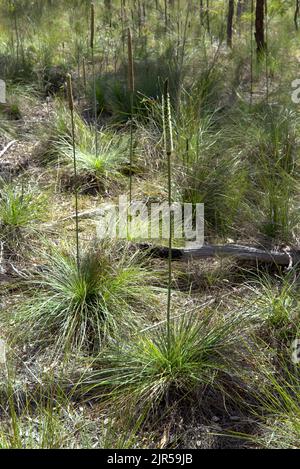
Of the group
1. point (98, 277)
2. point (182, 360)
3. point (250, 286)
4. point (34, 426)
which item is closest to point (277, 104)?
point (250, 286)

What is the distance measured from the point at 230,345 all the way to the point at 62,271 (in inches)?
40.8

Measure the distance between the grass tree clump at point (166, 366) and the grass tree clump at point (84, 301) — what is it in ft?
0.74

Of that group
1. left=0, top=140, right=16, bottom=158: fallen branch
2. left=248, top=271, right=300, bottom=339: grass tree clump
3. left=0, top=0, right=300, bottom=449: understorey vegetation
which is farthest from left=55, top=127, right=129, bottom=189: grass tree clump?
left=248, top=271, right=300, bottom=339: grass tree clump

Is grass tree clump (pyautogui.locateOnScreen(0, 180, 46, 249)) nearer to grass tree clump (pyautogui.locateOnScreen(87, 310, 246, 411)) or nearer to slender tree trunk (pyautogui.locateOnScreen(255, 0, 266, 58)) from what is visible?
grass tree clump (pyautogui.locateOnScreen(87, 310, 246, 411))

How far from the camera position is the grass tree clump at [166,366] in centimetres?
232

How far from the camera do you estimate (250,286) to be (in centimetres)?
311

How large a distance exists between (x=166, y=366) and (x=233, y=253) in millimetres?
1097

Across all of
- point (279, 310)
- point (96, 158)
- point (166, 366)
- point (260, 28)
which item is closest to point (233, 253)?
point (279, 310)

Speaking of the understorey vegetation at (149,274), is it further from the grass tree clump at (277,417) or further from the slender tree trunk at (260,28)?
the slender tree trunk at (260,28)

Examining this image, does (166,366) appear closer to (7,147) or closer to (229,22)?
(7,147)

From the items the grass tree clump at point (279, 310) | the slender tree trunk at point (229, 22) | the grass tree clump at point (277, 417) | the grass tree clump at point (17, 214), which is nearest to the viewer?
the grass tree clump at point (277, 417)

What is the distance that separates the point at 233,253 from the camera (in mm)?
3273

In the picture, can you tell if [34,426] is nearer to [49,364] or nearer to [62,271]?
[49,364]

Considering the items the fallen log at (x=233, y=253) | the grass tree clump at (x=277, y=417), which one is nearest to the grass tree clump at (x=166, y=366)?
the grass tree clump at (x=277, y=417)
